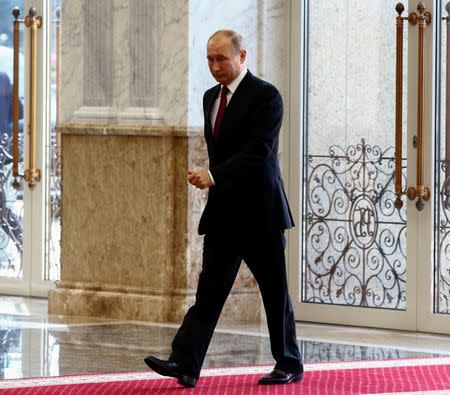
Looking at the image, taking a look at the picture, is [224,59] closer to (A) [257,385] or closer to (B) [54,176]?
(A) [257,385]

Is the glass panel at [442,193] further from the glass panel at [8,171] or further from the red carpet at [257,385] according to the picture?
the glass panel at [8,171]

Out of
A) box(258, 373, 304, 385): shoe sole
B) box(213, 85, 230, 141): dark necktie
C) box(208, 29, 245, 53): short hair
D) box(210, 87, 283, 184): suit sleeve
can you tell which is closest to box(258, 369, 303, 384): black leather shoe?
box(258, 373, 304, 385): shoe sole

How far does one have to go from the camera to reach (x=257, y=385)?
22.1 feet

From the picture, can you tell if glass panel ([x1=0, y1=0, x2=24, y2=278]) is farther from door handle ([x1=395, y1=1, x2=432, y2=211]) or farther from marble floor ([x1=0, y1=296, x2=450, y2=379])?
door handle ([x1=395, y1=1, x2=432, y2=211])

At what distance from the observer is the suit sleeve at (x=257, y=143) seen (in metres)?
6.38

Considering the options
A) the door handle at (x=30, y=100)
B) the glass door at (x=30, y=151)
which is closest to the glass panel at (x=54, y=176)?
the glass door at (x=30, y=151)

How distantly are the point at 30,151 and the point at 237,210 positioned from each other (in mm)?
4175

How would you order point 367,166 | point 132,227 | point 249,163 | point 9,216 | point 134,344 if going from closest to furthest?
1. point 249,163
2. point 134,344
3. point 367,166
4. point 132,227
5. point 9,216

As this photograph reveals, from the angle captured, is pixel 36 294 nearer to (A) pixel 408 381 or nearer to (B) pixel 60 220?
(B) pixel 60 220

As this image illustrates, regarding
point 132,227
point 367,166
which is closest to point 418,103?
point 367,166

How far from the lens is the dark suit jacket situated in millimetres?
6422

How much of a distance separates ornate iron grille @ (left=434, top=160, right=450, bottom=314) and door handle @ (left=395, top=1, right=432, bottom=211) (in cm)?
10

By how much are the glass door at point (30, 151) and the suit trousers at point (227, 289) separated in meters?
3.98

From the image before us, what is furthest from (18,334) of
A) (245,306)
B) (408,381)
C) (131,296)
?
(408,381)
